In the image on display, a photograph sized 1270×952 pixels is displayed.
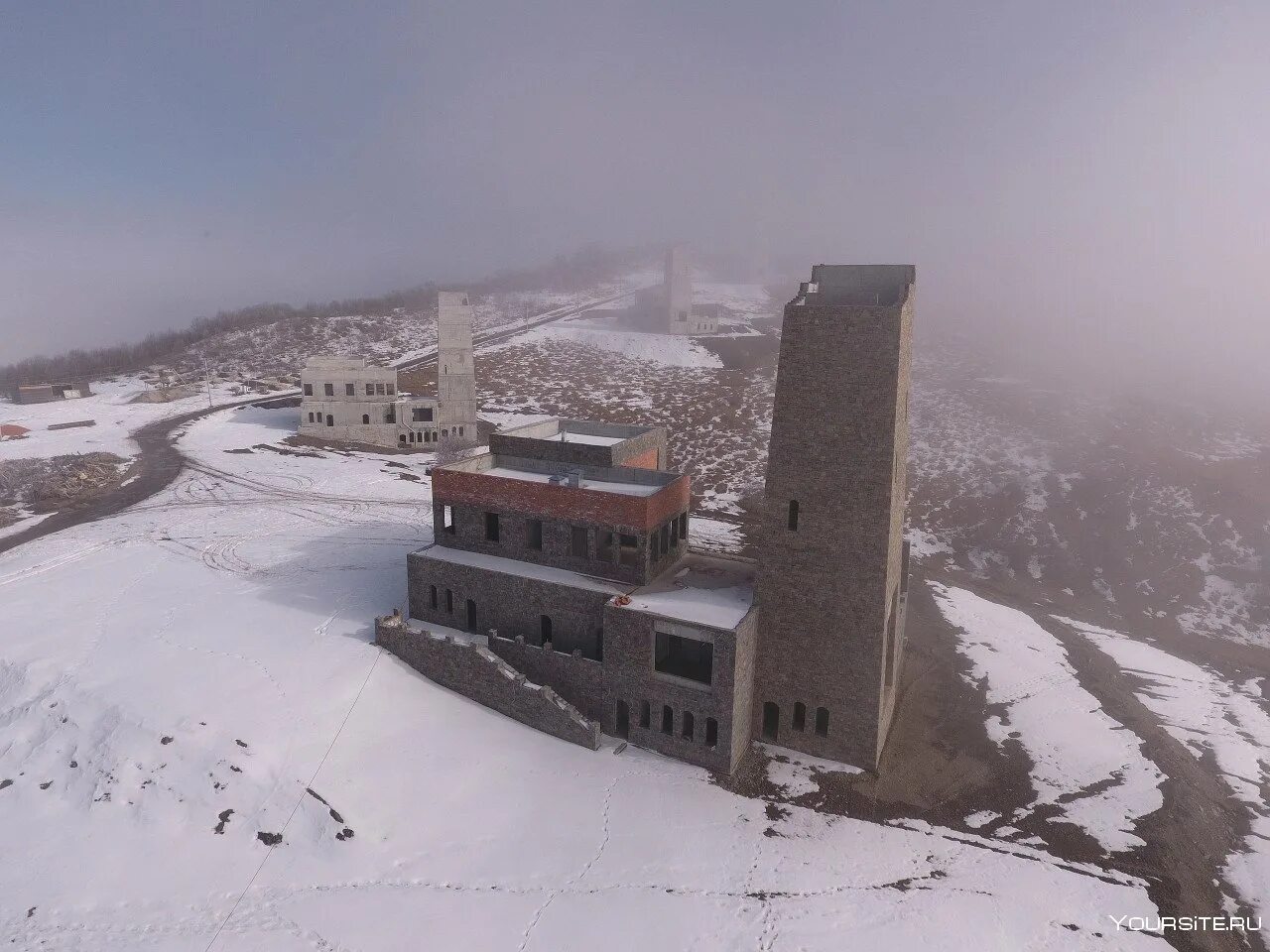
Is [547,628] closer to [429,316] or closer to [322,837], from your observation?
[322,837]

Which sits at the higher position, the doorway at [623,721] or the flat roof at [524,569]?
the flat roof at [524,569]

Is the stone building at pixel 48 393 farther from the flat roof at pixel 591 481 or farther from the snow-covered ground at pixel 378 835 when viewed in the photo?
the flat roof at pixel 591 481

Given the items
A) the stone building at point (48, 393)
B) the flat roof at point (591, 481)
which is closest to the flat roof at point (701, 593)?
the flat roof at point (591, 481)

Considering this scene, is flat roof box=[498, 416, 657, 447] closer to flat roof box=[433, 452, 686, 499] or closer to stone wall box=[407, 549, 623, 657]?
flat roof box=[433, 452, 686, 499]

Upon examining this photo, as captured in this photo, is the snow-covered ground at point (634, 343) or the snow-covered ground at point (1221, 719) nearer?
the snow-covered ground at point (1221, 719)

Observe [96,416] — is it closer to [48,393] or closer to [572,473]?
[48,393]

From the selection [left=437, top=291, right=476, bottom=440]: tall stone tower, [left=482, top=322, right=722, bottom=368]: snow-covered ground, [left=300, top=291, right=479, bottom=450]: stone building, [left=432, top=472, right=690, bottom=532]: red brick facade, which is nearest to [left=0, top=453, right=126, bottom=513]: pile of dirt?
[left=300, top=291, right=479, bottom=450]: stone building

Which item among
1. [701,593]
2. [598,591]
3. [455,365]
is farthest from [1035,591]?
[455,365]

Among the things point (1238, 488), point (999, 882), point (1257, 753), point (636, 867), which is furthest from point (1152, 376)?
point (636, 867)
